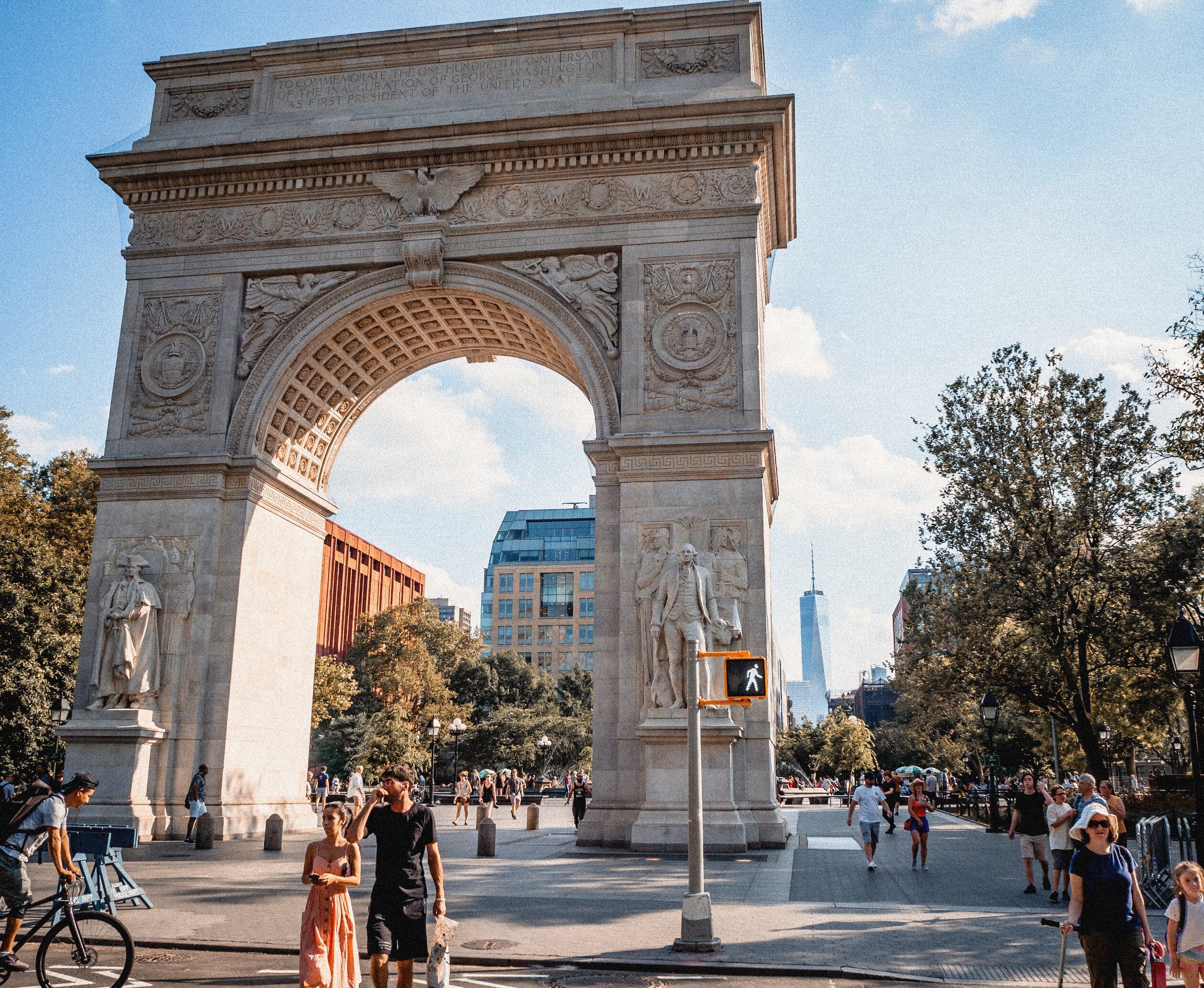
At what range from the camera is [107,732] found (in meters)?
21.9

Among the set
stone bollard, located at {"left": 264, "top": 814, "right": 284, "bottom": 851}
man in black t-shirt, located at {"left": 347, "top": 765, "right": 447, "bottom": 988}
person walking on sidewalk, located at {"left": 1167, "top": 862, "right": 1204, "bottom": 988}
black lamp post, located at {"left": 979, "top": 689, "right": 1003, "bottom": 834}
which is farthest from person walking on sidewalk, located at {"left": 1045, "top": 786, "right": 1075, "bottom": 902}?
black lamp post, located at {"left": 979, "top": 689, "right": 1003, "bottom": 834}

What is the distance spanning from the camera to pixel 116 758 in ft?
72.0

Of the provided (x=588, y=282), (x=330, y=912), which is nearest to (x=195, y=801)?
(x=588, y=282)

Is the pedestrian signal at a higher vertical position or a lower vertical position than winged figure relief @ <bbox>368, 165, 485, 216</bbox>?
lower

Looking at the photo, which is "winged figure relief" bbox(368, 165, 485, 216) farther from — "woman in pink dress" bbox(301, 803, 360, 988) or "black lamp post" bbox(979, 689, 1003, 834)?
"black lamp post" bbox(979, 689, 1003, 834)

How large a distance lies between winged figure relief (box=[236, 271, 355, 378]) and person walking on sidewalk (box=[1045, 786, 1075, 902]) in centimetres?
1898

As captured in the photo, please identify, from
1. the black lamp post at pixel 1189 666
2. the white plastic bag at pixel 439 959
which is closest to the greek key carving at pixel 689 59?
the black lamp post at pixel 1189 666

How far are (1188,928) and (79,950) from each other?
903 cm

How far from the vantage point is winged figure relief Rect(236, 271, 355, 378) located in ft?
82.5

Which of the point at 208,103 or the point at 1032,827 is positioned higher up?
the point at 208,103

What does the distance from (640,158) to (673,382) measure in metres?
5.48

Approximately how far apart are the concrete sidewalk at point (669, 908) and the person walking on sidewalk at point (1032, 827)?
56 cm

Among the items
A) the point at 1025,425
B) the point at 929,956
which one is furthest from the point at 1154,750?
the point at 929,956

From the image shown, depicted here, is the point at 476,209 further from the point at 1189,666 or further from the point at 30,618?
the point at 30,618
